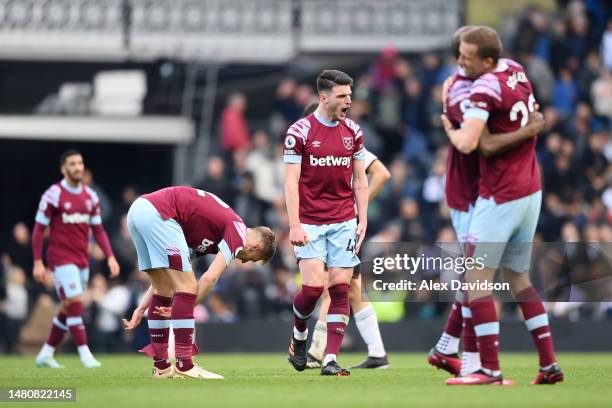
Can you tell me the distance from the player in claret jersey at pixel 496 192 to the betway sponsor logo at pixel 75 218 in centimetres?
736

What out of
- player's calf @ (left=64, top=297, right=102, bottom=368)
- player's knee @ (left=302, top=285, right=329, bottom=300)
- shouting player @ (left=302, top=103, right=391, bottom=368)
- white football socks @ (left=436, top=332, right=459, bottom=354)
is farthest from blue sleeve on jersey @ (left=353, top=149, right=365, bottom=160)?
player's calf @ (left=64, top=297, right=102, bottom=368)

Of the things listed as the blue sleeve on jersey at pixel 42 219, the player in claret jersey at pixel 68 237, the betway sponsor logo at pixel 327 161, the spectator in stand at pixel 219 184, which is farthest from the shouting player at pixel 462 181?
the spectator in stand at pixel 219 184

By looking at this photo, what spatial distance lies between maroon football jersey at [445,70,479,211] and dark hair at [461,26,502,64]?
0.55 metres

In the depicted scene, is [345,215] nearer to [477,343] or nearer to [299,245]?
[299,245]

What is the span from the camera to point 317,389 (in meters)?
10.0

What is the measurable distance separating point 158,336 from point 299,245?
57.6 inches

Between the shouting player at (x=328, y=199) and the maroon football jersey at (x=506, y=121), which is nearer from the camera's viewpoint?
the maroon football jersey at (x=506, y=121)

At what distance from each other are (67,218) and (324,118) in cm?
548

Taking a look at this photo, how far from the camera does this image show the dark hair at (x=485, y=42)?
32.0ft

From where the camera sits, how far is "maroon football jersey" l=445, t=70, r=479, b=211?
10406 millimetres

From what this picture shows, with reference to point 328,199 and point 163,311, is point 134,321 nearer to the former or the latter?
point 163,311

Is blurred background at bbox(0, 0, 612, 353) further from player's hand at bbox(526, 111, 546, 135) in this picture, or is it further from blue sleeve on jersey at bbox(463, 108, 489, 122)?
blue sleeve on jersey at bbox(463, 108, 489, 122)

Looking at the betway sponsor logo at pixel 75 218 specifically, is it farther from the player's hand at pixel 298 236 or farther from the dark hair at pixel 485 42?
the dark hair at pixel 485 42

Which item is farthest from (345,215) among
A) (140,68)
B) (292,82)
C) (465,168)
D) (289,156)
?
(140,68)
